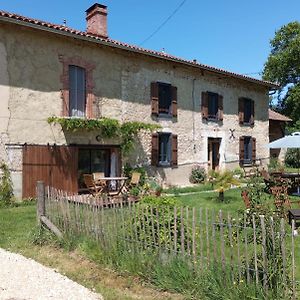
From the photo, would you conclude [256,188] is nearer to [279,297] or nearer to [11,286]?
[279,297]

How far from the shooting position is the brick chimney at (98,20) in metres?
15.0

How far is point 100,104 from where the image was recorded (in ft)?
45.4

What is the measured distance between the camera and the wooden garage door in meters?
11.9

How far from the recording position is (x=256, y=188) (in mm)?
7539

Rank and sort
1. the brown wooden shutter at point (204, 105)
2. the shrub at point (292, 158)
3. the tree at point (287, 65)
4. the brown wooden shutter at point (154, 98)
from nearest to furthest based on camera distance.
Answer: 1. the brown wooden shutter at point (154, 98)
2. the brown wooden shutter at point (204, 105)
3. the shrub at point (292, 158)
4. the tree at point (287, 65)

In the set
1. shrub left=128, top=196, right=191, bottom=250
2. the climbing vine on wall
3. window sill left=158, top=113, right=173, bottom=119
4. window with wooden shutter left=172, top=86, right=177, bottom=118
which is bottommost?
shrub left=128, top=196, right=191, bottom=250

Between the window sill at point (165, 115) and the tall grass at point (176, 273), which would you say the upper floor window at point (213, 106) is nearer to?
the window sill at point (165, 115)

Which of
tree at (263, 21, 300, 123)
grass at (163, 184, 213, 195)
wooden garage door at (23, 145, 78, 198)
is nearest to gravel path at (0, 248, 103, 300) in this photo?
wooden garage door at (23, 145, 78, 198)

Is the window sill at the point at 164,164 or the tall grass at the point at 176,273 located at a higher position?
the window sill at the point at 164,164

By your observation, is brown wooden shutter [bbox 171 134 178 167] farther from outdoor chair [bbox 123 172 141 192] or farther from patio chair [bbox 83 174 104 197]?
patio chair [bbox 83 174 104 197]

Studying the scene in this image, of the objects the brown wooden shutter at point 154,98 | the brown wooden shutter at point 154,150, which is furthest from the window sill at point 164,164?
the brown wooden shutter at point 154,98

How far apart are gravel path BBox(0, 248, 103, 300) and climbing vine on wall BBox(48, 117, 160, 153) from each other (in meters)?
7.20

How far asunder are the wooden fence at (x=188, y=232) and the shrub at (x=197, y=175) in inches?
429

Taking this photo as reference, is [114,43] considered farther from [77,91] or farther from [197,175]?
[197,175]
